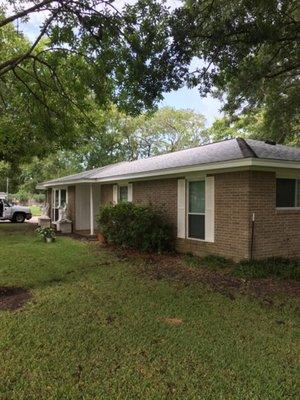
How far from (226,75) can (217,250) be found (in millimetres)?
4616

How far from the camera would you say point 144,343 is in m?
4.54

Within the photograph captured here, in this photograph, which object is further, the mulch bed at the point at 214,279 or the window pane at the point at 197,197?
the window pane at the point at 197,197

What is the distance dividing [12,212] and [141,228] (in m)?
17.5

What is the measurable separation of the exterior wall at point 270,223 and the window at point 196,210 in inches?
74.4

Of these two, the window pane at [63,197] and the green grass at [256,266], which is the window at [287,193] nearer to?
the green grass at [256,266]

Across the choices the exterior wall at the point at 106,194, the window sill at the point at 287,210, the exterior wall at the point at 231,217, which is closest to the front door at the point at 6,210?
the exterior wall at the point at 106,194

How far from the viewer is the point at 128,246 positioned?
1222 cm

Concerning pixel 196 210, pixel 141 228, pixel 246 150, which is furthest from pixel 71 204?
pixel 246 150

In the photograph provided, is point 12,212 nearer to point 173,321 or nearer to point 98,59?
point 98,59

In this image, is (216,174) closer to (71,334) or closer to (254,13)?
(254,13)

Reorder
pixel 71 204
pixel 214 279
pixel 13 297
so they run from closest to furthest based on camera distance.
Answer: pixel 13 297 → pixel 214 279 → pixel 71 204

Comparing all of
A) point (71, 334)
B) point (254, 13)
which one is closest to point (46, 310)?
point (71, 334)

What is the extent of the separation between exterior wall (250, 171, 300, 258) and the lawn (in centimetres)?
→ 275

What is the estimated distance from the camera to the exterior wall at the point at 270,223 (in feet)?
30.3
